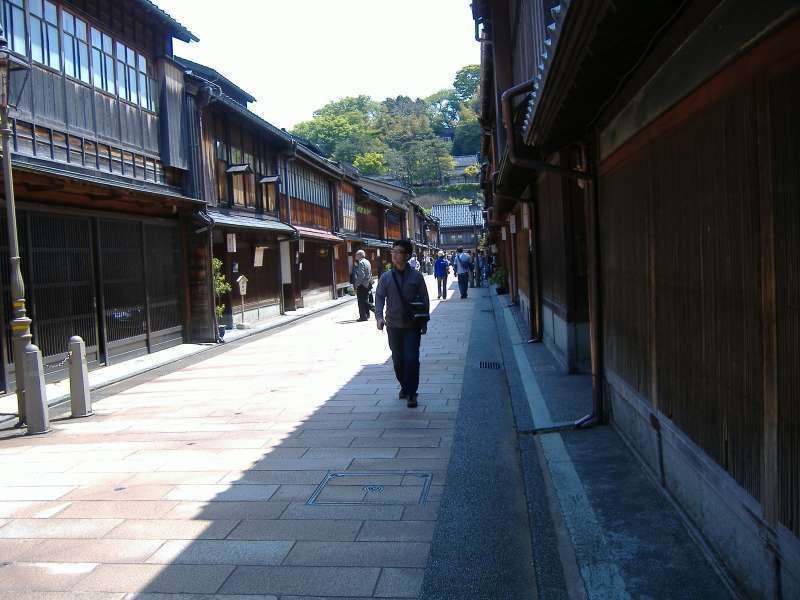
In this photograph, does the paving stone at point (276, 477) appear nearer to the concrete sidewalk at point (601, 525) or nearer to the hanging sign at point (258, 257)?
the concrete sidewalk at point (601, 525)

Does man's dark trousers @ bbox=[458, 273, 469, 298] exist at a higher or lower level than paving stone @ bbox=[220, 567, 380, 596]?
higher

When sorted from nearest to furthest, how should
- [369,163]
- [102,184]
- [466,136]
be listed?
[102,184]
[369,163]
[466,136]

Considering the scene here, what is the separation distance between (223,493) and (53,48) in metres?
9.95

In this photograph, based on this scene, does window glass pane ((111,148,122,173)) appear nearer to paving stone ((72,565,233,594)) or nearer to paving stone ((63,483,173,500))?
paving stone ((63,483,173,500))

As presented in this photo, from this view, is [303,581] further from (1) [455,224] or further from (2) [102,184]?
(1) [455,224]

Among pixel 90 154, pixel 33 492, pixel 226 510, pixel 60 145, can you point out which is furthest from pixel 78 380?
pixel 90 154

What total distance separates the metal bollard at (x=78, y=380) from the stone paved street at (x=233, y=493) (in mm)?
340

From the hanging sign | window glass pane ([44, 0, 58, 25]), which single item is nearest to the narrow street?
window glass pane ([44, 0, 58, 25])

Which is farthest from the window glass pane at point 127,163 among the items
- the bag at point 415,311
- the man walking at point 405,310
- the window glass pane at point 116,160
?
the bag at point 415,311

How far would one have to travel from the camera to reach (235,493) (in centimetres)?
596

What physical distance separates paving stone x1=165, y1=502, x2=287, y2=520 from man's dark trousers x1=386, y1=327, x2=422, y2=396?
361 cm

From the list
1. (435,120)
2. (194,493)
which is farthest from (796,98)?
(435,120)

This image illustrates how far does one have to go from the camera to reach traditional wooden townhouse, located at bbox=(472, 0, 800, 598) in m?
2.99

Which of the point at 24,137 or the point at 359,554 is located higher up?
the point at 24,137
